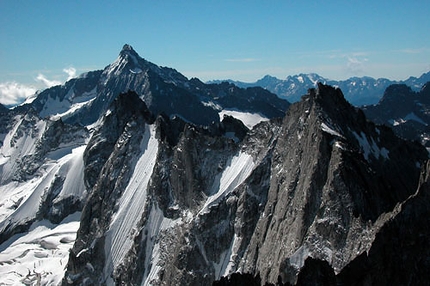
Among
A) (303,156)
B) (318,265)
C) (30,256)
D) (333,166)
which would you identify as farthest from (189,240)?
(30,256)

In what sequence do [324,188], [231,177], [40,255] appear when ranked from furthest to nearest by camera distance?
[40,255], [231,177], [324,188]

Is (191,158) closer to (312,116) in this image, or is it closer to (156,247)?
(156,247)

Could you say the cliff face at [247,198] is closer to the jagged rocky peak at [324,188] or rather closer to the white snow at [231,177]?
the jagged rocky peak at [324,188]

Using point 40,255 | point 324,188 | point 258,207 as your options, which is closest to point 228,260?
point 258,207

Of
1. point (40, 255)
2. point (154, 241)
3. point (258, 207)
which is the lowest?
point (40, 255)

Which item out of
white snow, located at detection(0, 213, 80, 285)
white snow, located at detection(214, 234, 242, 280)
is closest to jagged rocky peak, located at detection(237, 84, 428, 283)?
white snow, located at detection(214, 234, 242, 280)

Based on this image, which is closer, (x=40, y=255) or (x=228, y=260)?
(x=228, y=260)

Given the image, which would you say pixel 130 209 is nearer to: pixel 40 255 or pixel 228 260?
pixel 228 260

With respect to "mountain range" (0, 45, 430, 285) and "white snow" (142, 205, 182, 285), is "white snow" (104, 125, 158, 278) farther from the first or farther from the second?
"white snow" (142, 205, 182, 285)
